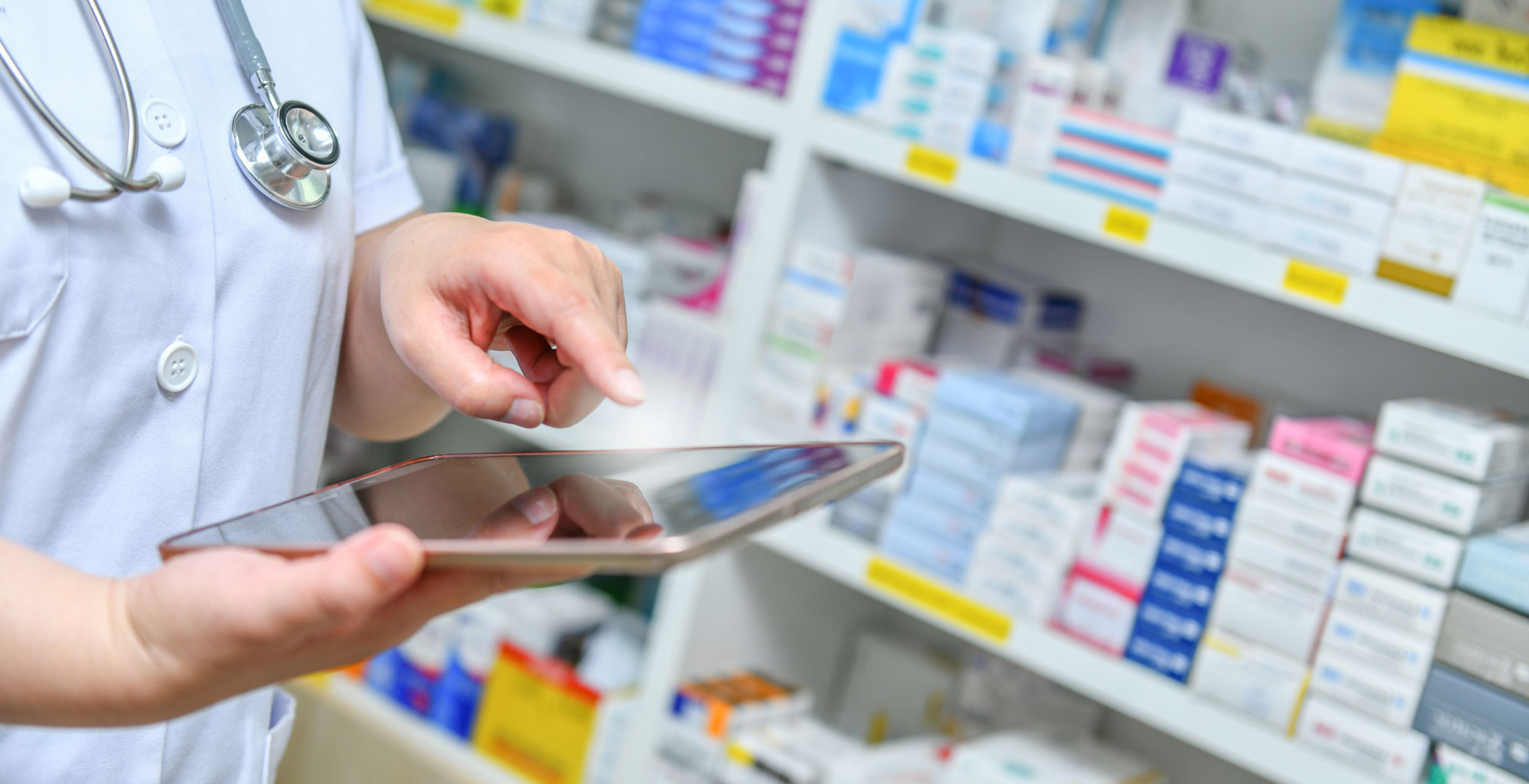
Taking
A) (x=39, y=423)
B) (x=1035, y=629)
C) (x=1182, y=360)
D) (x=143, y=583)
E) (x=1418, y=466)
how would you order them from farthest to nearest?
(x=1182, y=360) < (x=1035, y=629) < (x=1418, y=466) < (x=39, y=423) < (x=143, y=583)

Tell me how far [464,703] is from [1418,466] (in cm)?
137

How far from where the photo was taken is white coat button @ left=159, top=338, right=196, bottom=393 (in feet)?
2.30

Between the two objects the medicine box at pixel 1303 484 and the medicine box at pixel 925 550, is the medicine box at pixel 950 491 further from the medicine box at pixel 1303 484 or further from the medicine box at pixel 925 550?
the medicine box at pixel 1303 484

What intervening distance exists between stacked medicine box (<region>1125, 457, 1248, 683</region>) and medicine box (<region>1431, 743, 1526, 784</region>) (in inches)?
10.1

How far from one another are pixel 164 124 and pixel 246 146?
2.1 inches

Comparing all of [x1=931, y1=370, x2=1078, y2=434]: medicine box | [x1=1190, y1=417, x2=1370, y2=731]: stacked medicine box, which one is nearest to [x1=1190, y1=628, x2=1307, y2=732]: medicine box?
[x1=1190, y1=417, x2=1370, y2=731]: stacked medicine box

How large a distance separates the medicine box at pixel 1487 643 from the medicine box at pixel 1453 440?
0.43 ft

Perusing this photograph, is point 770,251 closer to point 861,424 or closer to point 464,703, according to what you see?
point 861,424

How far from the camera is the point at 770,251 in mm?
1672

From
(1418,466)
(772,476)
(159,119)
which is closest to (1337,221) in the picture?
(1418,466)

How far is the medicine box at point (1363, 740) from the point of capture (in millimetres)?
1241

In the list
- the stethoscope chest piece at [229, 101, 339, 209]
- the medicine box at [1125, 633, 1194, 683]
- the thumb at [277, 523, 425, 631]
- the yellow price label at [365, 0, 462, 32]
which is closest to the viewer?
the thumb at [277, 523, 425, 631]

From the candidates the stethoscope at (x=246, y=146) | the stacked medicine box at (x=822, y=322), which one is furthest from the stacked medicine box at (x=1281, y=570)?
the stethoscope at (x=246, y=146)

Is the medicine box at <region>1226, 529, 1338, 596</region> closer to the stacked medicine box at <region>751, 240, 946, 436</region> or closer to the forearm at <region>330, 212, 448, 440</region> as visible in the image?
the stacked medicine box at <region>751, 240, 946, 436</region>
